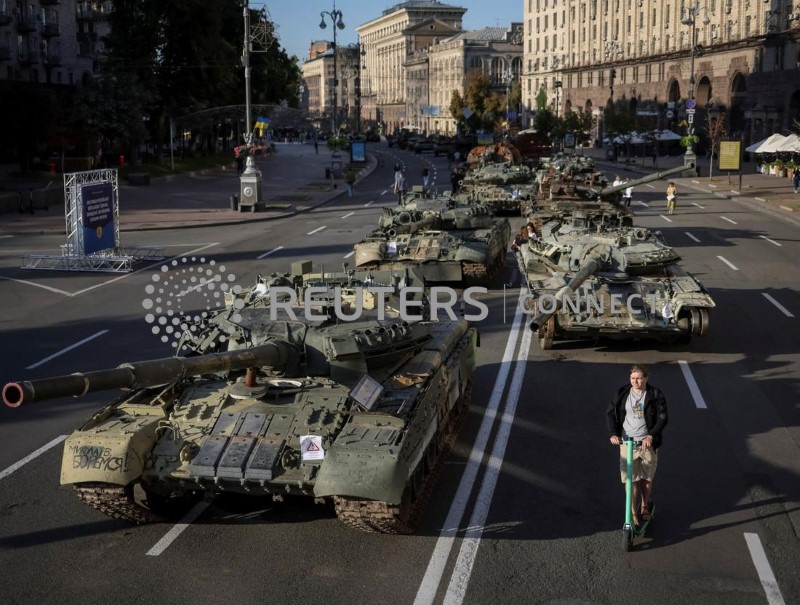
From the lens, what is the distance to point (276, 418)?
10.8m

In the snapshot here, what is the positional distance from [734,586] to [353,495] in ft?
11.2

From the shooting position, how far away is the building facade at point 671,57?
2719 inches

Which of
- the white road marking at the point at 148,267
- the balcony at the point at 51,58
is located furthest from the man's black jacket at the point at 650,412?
the balcony at the point at 51,58

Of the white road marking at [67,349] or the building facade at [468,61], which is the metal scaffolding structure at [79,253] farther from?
the building facade at [468,61]

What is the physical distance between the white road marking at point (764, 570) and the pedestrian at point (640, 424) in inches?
39.6

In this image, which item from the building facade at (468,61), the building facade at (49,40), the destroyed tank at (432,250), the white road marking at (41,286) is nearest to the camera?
the destroyed tank at (432,250)

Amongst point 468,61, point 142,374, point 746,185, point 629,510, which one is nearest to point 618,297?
point 629,510

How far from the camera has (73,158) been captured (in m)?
60.0

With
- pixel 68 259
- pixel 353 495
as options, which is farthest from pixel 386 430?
pixel 68 259

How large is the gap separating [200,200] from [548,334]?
3603cm

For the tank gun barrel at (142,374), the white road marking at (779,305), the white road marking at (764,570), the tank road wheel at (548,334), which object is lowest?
the white road marking at (764,570)

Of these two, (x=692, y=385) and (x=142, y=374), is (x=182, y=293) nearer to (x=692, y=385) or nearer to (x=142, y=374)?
(x=692, y=385)

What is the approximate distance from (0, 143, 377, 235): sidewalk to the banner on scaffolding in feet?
29.4

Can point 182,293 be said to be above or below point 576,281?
below
